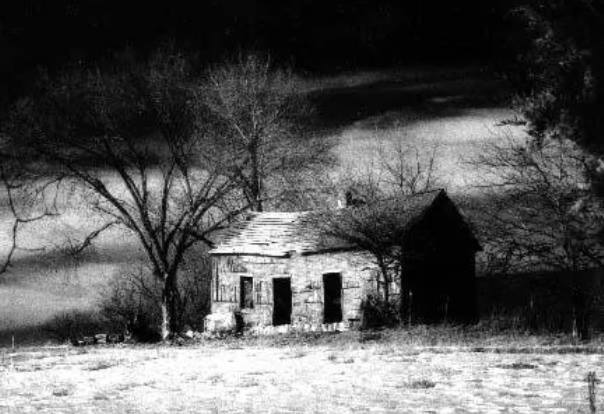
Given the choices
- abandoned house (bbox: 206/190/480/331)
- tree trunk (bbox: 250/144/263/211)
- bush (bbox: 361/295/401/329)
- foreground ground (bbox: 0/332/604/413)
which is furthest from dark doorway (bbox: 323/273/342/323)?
foreground ground (bbox: 0/332/604/413)

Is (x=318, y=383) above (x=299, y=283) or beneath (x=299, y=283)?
beneath

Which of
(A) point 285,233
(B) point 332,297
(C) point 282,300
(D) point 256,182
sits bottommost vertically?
(C) point 282,300

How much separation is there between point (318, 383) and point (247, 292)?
74.3ft

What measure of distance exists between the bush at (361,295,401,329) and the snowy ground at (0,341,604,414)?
32.0 feet

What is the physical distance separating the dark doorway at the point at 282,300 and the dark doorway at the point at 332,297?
1.97 m

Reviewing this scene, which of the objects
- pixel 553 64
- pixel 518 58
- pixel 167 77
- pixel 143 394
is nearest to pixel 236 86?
pixel 167 77

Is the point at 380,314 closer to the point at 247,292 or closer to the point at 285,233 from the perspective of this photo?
the point at 285,233

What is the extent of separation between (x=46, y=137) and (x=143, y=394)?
20.6 m

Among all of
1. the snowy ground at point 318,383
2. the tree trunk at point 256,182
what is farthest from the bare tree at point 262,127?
the snowy ground at point 318,383

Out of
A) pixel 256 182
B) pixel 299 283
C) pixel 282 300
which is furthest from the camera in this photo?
pixel 256 182

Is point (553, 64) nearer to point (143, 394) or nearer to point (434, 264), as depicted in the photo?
point (143, 394)

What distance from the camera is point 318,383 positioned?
10.1 m

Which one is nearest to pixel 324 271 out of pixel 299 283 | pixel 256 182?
pixel 299 283

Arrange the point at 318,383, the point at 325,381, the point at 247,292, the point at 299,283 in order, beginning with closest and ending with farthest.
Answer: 1. the point at 318,383
2. the point at 325,381
3. the point at 299,283
4. the point at 247,292
